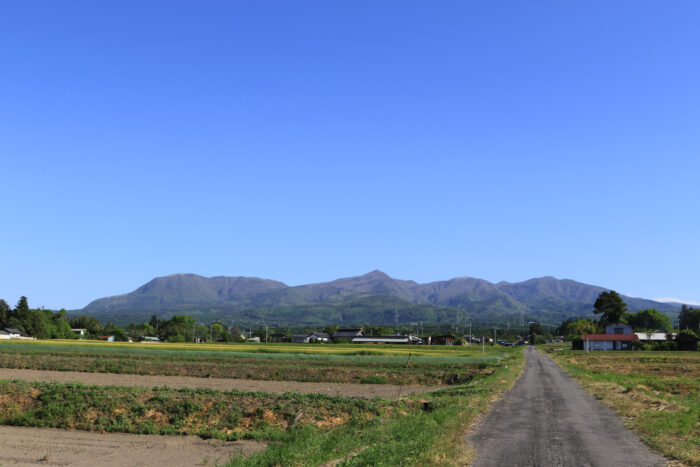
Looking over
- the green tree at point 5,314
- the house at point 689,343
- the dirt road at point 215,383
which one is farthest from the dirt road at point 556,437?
the green tree at point 5,314

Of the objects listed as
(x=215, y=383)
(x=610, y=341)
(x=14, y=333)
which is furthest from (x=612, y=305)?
(x=14, y=333)

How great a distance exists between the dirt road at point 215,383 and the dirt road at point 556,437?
14.4 m

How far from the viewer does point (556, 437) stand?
75.3ft

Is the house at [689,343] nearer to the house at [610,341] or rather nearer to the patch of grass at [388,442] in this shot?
the house at [610,341]

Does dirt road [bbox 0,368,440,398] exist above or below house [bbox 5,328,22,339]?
above

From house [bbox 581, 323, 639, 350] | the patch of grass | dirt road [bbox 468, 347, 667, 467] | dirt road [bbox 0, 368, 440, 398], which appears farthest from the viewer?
house [bbox 581, 323, 639, 350]

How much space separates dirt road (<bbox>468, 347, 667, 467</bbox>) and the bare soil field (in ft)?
32.7

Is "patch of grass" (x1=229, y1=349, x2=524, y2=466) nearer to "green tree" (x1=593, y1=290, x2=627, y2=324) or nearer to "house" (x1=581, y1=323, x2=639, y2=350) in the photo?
"house" (x1=581, y1=323, x2=639, y2=350)

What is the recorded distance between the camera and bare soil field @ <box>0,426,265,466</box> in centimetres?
2208

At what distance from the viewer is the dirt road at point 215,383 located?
4688 centimetres

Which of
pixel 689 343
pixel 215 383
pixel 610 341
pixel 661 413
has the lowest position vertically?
pixel 610 341

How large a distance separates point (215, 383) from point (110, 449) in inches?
1082

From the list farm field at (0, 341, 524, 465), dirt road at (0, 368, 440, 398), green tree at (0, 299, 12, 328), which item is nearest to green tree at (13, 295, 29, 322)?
green tree at (0, 299, 12, 328)

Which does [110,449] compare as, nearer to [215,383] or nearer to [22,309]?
[215,383]
